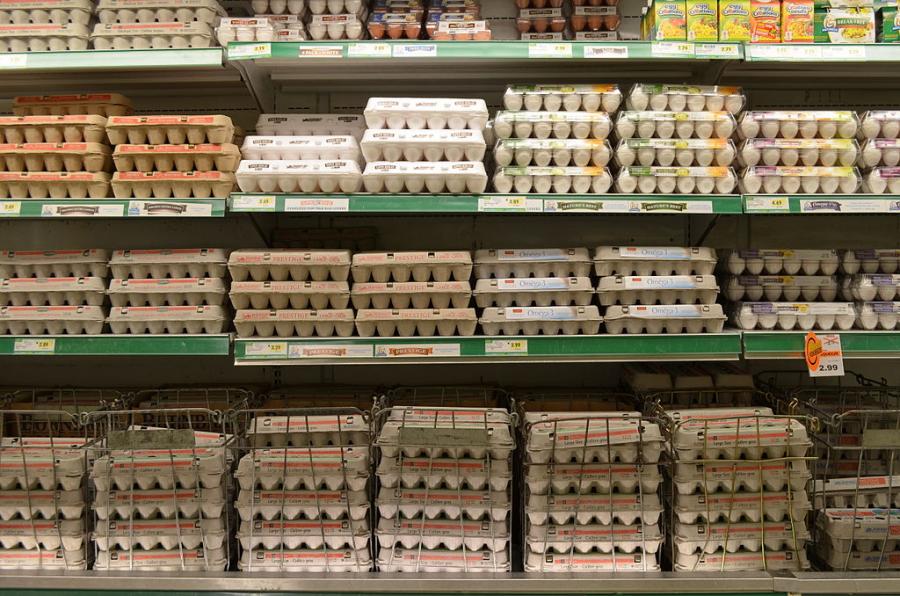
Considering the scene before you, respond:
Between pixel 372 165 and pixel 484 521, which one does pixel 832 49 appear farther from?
pixel 484 521

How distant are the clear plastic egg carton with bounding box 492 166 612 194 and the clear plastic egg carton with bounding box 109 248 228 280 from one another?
35.5 inches

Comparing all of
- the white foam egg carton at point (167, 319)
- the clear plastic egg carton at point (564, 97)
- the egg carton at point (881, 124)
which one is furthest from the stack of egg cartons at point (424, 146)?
the egg carton at point (881, 124)

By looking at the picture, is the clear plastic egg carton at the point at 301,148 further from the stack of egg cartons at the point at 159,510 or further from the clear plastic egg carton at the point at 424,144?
the stack of egg cartons at the point at 159,510

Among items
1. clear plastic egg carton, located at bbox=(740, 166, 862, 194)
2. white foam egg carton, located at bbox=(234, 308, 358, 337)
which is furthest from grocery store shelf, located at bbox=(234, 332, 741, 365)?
clear plastic egg carton, located at bbox=(740, 166, 862, 194)

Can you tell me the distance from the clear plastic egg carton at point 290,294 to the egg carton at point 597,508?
0.81 meters

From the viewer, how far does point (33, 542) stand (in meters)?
1.75

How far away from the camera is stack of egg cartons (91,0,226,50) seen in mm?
2043

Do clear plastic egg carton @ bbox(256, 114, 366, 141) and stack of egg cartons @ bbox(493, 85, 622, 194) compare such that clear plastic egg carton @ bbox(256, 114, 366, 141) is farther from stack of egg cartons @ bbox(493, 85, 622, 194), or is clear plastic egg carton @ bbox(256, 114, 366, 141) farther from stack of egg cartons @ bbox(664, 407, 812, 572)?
stack of egg cartons @ bbox(664, 407, 812, 572)

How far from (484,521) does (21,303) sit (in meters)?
1.58

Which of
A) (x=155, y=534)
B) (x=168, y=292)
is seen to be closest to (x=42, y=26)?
(x=168, y=292)

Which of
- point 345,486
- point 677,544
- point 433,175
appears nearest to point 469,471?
point 345,486

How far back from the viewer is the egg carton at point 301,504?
1744mm

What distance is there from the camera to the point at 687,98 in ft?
6.43

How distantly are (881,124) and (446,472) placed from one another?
1725 millimetres
